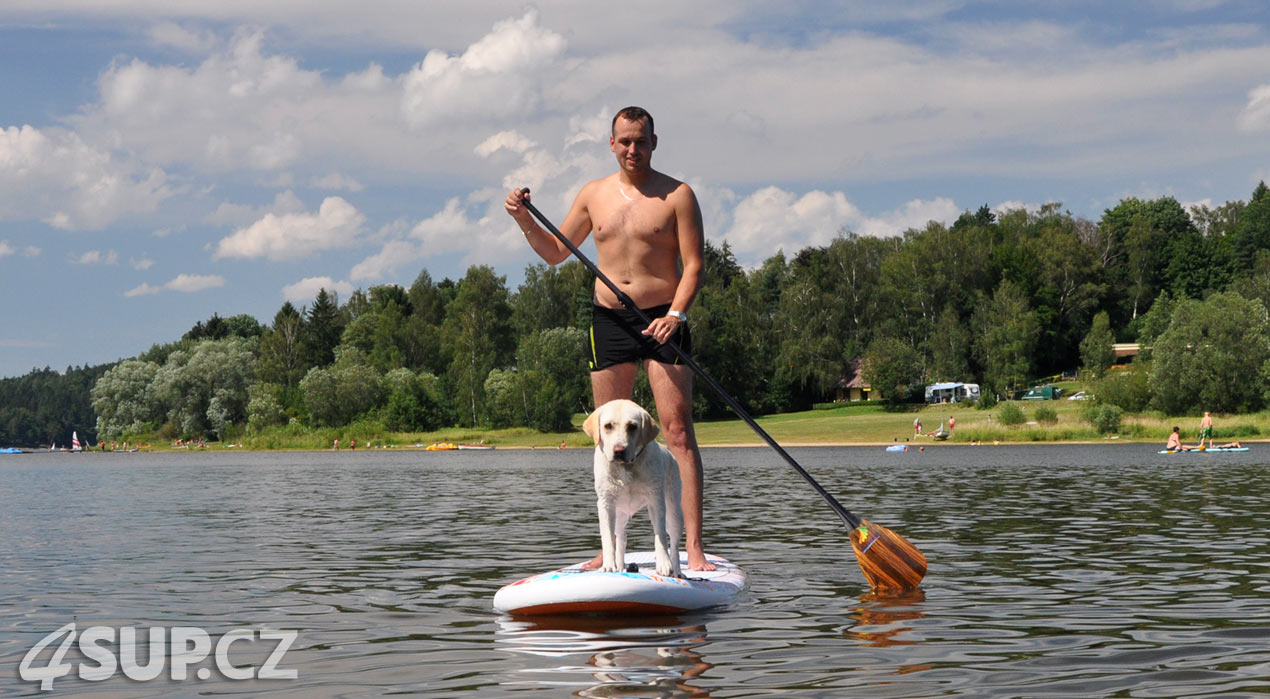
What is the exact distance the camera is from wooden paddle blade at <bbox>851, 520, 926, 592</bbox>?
942cm

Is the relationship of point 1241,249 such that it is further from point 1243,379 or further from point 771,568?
point 771,568

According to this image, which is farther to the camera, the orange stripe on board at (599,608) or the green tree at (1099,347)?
the green tree at (1099,347)

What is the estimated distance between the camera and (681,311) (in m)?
8.76

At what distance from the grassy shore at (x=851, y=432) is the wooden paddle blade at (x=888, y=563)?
58.5m

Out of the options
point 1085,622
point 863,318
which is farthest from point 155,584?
point 863,318

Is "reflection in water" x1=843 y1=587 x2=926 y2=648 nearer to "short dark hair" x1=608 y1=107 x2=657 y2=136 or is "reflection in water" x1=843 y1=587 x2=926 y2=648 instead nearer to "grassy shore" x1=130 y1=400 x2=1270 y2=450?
"short dark hair" x1=608 y1=107 x2=657 y2=136

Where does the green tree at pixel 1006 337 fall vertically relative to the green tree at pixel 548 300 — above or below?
below

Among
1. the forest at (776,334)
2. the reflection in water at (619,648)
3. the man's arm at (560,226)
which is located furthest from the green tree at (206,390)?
the reflection in water at (619,648)

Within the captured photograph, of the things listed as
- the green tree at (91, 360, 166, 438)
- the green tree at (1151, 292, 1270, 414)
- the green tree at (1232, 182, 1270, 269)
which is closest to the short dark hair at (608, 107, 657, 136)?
the green tree at (1151, 292, 1270, 414)

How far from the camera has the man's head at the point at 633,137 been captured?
897 cm

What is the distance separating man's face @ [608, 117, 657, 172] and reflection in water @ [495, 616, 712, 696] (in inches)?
128

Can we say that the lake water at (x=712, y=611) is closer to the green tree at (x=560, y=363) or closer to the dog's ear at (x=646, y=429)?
the dog's ear at (x=646, y=429)

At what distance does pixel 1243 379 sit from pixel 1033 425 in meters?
14.8

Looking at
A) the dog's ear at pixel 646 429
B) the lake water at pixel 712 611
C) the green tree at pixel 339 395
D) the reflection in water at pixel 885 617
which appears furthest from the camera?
the green tree at pixel 339 395
